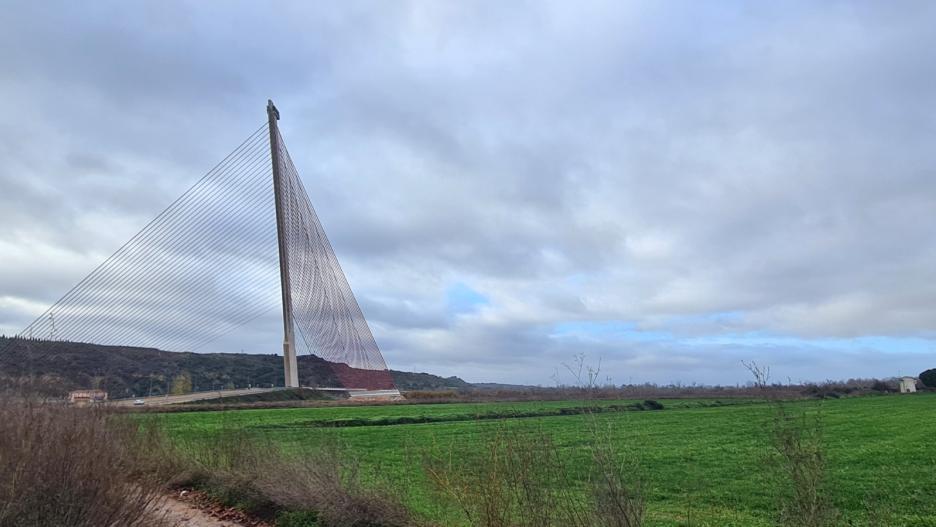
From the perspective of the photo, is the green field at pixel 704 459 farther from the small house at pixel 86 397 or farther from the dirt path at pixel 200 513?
the small house at pixel 86 397

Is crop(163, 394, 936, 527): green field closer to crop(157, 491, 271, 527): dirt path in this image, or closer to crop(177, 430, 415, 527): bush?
crop(177, 430, 415, 527): bush

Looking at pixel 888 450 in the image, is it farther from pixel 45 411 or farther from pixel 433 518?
pixel 45 411

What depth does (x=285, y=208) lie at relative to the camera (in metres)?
45.8

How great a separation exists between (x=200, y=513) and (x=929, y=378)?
11846cm

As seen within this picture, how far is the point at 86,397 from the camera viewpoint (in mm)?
11047

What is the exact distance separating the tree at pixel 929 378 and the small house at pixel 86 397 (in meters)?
118

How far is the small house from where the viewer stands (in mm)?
10309

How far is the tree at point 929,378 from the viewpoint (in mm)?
104188

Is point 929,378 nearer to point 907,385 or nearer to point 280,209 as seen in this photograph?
point 907,385

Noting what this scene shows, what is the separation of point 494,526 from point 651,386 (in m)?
121

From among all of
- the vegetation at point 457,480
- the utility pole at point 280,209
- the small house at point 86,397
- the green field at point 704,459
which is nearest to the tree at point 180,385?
the utility pole at point 280,209

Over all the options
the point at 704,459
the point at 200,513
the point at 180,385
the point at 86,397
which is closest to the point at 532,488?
the point at 200,513

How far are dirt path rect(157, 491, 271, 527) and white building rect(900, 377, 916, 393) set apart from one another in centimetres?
10728

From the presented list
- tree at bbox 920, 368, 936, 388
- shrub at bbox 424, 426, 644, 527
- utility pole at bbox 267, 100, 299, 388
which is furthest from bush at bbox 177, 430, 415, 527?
tree at bbox 920, 368, 936, 388
